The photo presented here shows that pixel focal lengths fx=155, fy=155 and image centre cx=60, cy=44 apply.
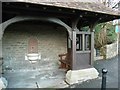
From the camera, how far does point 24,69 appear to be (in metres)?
8.45

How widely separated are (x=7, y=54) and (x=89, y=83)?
461 cm

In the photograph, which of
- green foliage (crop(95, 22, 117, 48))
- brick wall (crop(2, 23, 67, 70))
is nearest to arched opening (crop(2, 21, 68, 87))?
brick wall (crop(2, 23, 67, 70))

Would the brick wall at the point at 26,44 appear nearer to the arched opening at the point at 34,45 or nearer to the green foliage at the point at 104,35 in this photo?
the arched opening at the point at 34,45

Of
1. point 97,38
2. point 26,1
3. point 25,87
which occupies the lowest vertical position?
point 25,87

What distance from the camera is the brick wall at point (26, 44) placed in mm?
8156

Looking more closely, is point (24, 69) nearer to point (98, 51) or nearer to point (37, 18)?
point (37, 18)

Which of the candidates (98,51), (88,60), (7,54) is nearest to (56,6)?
(88,60)

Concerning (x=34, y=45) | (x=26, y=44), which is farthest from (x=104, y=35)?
(x=26, y=44)

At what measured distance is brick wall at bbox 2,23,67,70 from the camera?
8.16m

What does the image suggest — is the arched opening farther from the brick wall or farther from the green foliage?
the green foliage

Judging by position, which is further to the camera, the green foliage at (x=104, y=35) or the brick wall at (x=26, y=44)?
the green foliage at (x=104, y=35)

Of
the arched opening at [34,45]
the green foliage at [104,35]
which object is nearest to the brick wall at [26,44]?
the arched opening at [34,45]

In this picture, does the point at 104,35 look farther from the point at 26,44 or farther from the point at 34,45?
the point at 26,44

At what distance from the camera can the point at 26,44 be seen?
8500 mm
